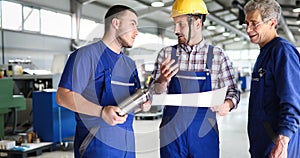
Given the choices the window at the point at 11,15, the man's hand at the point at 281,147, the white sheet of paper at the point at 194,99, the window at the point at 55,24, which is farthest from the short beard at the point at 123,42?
the window at the point at 55,24

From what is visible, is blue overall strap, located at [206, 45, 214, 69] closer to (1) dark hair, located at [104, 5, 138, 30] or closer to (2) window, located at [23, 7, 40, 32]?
(1) dark hair, located at [104, 5, 138, 30]

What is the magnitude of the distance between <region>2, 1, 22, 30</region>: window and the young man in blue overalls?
6424 millimetres

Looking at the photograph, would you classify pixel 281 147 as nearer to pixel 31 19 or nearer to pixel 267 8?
pixel 267 8

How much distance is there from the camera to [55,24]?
341 inches

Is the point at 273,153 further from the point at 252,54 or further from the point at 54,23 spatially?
the point at 252,54

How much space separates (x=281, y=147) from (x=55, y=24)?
8.26 m

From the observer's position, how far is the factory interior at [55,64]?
7.07 ft

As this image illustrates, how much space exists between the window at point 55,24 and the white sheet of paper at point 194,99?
7116 millimetres

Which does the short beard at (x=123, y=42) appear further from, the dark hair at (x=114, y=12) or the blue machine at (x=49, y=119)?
the blue machine at (x=49, y=119)

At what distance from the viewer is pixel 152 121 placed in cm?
661

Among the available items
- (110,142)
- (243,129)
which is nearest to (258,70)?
(110,142)

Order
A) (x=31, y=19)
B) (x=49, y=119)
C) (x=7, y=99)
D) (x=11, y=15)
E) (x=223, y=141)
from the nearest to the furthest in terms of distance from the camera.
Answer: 1. (x=49, y=119)
2. (x=7, y=99)
3. (x=223, y=141)
4. (x=11, y=15)
5. (x=31, y=19)

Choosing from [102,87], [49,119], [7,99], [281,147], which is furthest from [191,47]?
[7,99]

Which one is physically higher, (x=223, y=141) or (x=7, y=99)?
(x=7, y=99)
